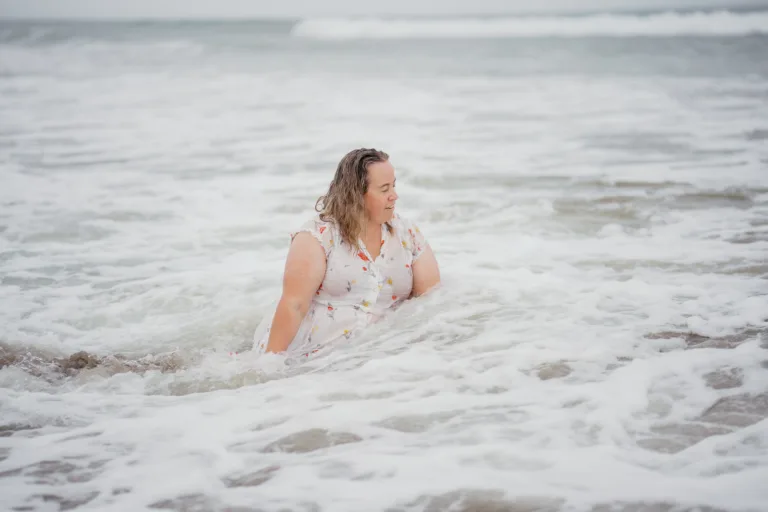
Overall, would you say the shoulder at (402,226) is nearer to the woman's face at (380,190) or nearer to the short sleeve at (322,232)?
the woman's face at (380,190)

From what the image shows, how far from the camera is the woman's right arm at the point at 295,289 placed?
4.50 metres

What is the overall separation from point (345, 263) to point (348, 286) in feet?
0.51


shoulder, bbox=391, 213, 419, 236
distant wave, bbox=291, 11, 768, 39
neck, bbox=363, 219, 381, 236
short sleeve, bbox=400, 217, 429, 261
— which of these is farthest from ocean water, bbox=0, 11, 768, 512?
distant wave, bbox=291, 11, 768, 39

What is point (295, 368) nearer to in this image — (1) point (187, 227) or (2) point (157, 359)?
(2) point (157, 359)

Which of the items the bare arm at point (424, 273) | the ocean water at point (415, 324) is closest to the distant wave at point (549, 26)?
the ocean water at point (415, 324)

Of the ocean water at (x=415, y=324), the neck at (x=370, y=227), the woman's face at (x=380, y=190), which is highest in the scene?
the woman's face at (x=380, y=190)

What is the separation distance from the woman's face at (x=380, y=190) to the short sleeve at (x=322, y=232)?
0.25m

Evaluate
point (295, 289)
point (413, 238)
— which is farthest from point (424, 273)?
point (295, 289)

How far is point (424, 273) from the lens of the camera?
200 inches

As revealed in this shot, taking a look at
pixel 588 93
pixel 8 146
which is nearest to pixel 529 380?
pixel 8 146

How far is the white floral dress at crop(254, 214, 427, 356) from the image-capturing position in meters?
4.66

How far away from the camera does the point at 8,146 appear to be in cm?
1245

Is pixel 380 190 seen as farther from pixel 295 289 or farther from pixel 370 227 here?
pixel 295 289

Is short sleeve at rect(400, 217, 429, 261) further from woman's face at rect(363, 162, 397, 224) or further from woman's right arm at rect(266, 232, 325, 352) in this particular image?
woman's right arm at rect(266, 232, 325, 352)
